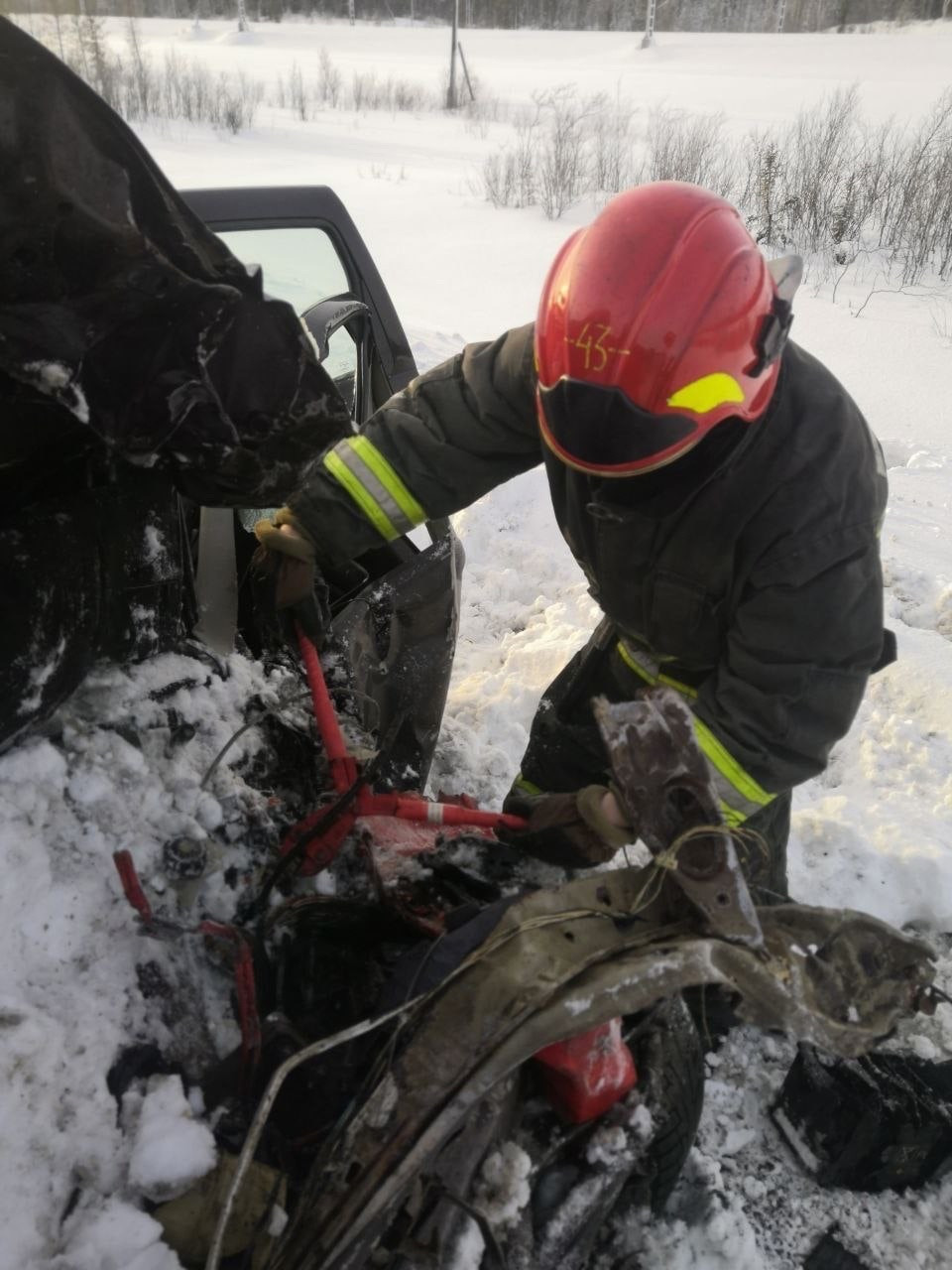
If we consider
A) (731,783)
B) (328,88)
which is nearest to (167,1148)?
(731,783)

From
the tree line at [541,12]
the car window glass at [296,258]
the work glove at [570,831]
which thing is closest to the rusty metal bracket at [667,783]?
the work glove at [570,831]

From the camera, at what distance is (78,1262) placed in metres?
1.05

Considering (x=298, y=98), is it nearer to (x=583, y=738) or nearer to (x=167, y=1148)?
(x=583, y=738)

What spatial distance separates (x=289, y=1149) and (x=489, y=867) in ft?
2.26

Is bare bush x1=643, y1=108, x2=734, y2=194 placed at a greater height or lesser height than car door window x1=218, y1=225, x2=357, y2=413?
lesser

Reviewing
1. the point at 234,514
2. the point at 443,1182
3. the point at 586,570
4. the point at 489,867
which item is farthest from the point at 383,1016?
the point at 234,514

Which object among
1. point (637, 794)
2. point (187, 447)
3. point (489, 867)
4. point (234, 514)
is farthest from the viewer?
point (234, 514)

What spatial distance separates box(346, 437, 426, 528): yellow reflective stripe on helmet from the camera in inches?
83.0

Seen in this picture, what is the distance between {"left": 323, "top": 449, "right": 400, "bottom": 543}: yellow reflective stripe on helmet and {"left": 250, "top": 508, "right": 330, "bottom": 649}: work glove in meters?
0.15

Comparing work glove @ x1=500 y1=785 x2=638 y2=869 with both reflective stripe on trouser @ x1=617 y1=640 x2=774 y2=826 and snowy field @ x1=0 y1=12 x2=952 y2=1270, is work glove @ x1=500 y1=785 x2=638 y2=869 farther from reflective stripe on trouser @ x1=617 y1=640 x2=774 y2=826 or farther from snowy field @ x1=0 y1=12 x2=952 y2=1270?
snowy field @ x1=0 y1=12 x2=952 y2=1270

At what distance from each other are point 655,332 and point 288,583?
97 cm

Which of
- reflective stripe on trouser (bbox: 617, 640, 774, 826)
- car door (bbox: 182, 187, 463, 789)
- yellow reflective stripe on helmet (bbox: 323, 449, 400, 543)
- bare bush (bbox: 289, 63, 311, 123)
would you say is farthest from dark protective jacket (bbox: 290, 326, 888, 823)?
bare bush (bbox: 289, 63, 311, 123)

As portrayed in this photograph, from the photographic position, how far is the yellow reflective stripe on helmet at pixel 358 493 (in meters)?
2.10

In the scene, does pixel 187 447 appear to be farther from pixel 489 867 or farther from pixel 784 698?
pixel 784 698
